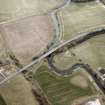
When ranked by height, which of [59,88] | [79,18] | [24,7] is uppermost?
[24,7]

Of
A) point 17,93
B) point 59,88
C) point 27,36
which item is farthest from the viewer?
point 27,36

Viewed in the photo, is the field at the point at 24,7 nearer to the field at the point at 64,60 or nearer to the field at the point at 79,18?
the field at the point at 79,18

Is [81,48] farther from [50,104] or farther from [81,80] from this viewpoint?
[50,104]

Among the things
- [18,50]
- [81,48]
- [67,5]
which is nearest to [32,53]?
[18,50]

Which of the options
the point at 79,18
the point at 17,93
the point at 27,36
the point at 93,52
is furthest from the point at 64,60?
the point at 79,18

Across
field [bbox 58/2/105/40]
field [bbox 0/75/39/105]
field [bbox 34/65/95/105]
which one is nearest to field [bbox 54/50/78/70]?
field [bbox 34/65/95/105]

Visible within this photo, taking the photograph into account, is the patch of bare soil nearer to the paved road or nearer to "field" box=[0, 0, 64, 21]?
the paved road

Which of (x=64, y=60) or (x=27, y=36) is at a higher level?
(x=27, y=36)

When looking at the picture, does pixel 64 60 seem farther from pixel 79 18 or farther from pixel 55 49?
pixel 79 18
